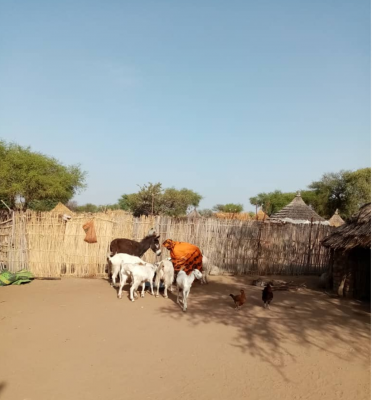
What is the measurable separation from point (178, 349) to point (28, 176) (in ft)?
54.8

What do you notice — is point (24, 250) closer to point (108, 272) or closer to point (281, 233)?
point (108, 272)

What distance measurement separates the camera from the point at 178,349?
5.59 metres

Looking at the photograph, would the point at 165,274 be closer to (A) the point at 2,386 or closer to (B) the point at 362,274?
(A) the point at 2,386

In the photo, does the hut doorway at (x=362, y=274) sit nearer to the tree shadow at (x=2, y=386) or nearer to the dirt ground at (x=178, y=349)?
the dirt ground at (x=178, y=349)

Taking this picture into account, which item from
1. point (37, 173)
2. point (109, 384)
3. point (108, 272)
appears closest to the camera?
point (109, 384)

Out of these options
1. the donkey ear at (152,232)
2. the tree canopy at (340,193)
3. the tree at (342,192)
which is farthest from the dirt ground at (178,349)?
the tree at (342,192)

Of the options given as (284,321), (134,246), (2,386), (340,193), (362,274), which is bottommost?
(2,386)

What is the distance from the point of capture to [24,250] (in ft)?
36.6

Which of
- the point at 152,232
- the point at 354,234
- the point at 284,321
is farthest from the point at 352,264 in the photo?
the point at 152,232

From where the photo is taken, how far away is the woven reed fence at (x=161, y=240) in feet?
36.7

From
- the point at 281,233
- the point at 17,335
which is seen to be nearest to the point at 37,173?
the point at 281,233

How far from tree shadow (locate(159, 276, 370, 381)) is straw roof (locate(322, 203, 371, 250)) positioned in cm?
150

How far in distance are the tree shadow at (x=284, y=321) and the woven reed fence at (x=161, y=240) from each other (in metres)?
2.85

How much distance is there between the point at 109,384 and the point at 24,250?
801 centimetres
